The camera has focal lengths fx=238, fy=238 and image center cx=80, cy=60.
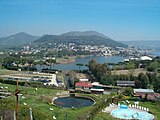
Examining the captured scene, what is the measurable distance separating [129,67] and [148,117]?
59.8 ft

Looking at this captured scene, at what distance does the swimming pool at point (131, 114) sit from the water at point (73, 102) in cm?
279

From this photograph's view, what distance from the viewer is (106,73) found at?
80.3 ft

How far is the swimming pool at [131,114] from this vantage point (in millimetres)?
13625

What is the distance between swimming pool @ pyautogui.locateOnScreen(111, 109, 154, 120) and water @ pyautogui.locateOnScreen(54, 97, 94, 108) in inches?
110

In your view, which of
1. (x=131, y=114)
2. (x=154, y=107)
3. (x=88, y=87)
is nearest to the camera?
Result: (x=131, y=114)

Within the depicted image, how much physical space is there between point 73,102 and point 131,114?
15.0 feet

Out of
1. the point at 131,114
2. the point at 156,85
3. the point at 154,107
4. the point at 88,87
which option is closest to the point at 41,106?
the point at 131,114

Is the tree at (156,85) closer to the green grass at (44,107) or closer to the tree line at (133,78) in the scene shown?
the tree line at (133,78)

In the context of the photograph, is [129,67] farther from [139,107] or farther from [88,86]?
[139,107]

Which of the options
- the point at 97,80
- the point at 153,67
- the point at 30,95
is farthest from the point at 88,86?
the point at 153,67

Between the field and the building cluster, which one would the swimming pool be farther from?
the building cluster

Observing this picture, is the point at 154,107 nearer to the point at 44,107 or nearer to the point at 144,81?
the point at 144,81

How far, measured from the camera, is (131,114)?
14.3 meters

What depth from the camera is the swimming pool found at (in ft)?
44.7
